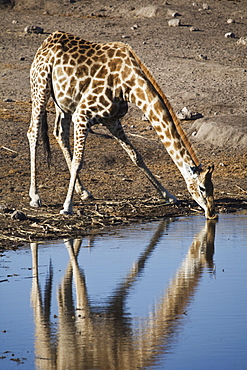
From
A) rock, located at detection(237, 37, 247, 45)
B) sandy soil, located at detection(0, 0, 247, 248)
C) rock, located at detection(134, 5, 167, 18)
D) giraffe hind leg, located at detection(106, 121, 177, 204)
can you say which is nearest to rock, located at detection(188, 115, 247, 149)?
sandy soil, located at detection(0, 0, 247, 248)

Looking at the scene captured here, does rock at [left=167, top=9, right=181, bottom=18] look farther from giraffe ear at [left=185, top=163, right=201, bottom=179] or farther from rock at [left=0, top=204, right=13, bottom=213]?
rock at [left=0, top=204, right=13, bottom=213]

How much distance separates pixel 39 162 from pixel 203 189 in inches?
157

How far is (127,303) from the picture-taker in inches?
195

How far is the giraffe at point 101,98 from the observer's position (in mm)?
8273

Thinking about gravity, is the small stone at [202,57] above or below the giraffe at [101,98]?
below

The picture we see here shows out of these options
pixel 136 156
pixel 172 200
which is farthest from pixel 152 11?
pixel 172 200

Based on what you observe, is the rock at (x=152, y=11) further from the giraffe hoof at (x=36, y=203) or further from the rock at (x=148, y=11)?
the giraffe hoof at (x=36, y=203)

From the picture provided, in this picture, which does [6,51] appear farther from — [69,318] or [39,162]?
[69,318]

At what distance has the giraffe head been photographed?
26.6 ft

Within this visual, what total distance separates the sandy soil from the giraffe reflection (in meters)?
1.81

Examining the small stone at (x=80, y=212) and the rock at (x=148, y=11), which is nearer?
the small stone at (x=80, y=212)

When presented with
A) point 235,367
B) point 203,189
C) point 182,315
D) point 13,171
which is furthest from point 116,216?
point 235,367

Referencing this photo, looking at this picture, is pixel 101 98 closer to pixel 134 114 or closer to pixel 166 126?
pixel 166 126

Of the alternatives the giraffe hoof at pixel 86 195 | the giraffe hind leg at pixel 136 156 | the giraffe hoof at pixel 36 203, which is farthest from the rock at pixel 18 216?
the giraffe hind leg at pixel 136 156
